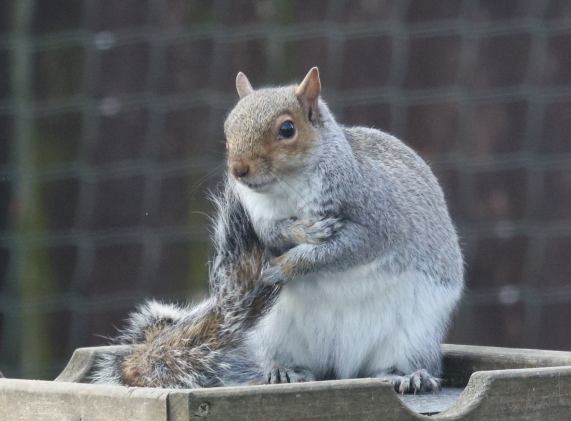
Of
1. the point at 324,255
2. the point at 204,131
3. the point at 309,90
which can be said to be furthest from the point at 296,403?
the point at 204,131

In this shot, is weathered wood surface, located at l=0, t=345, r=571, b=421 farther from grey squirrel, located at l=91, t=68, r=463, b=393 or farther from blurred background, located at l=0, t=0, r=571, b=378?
blurred background, located at l=0, t=0, r=571, b=378

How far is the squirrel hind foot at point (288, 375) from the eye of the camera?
77.4 inches

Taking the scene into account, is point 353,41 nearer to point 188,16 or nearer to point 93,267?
point 188,16

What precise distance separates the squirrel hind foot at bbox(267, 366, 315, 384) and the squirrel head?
270 mm

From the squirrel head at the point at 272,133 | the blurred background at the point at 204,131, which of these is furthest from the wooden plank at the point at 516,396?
the blurred background at the point at 204,131

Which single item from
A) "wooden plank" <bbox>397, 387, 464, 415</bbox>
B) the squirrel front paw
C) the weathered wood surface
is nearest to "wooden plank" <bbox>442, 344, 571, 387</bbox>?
"wooden plank" <bbox>397, 387, 464, 415</bbox>

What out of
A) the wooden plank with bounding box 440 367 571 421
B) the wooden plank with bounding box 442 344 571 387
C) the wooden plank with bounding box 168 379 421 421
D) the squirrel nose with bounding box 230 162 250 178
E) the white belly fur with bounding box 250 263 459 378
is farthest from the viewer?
the wooden plank with bounding box 442 344 571 387

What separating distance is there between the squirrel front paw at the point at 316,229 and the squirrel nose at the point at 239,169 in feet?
0.37

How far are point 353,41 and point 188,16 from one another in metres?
0.32

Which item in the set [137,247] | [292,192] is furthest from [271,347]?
[137,247]

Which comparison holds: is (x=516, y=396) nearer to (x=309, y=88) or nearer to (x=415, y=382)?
(x=415, y=382)

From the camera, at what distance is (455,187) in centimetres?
301

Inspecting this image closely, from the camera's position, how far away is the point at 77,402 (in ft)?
5.26

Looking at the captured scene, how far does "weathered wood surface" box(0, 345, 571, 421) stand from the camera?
59.3 inches
